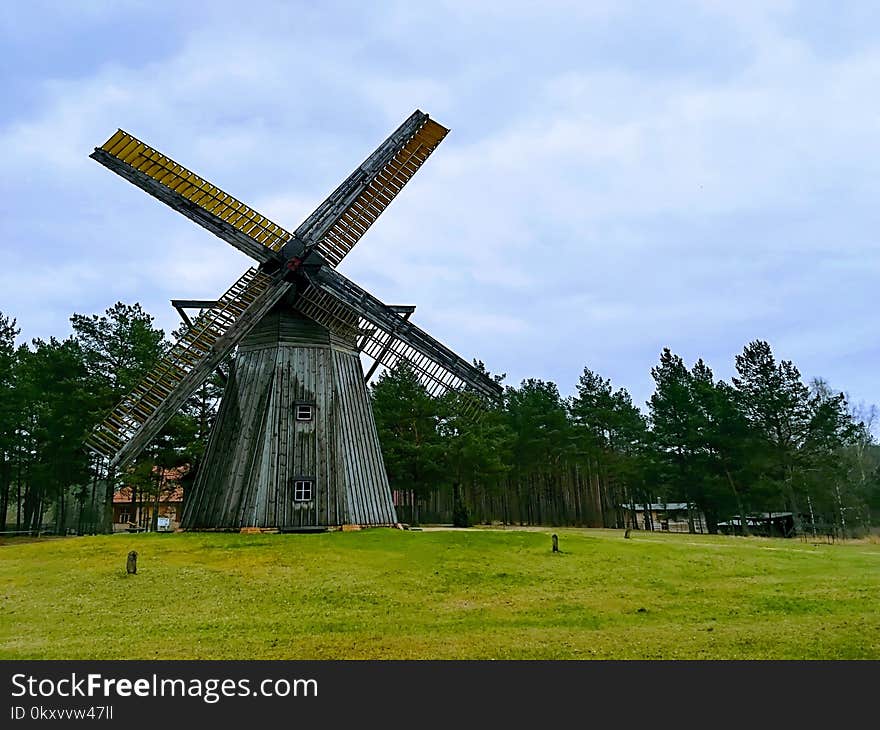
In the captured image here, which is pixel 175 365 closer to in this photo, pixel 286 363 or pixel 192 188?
pixel 286 363

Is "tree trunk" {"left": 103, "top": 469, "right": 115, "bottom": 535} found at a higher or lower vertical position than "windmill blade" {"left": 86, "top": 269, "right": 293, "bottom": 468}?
lower

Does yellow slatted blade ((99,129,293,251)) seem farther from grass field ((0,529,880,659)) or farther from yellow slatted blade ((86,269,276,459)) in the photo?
grass field ((0,529,880,659))

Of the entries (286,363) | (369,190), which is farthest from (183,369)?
(369,190)

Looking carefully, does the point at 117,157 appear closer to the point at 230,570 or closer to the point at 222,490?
the point at 222,490

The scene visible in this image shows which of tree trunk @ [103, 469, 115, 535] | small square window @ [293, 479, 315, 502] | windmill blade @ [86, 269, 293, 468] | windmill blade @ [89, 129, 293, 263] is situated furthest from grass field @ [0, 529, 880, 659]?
tree trunk @ [103, 469, 115, 535]

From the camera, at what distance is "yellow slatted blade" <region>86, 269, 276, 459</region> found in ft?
67.5

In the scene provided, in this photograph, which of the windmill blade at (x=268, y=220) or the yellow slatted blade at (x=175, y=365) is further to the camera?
the windmill blade at (x=268, y=220)

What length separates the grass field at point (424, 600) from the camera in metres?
9.87

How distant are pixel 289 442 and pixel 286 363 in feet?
9.46

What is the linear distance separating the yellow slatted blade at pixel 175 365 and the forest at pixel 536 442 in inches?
306

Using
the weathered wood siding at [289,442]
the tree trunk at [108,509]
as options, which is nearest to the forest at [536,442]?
the tree trunk at [108,509]

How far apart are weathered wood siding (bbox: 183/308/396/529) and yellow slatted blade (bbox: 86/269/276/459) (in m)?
1.54

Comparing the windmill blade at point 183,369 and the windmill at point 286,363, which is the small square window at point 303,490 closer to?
the windmill at point 286,363
